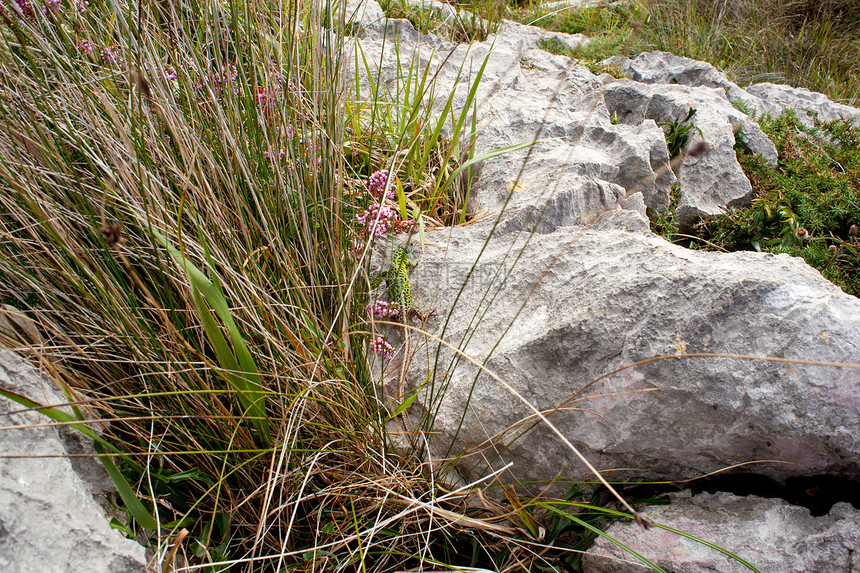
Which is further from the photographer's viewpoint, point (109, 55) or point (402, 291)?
point (402, 291)

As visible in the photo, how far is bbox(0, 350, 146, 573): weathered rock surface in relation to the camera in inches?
38.3

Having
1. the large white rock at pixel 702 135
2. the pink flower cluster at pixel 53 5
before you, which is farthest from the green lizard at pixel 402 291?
the large white rock at pixel 702 135

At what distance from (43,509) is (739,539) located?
5.12 ft

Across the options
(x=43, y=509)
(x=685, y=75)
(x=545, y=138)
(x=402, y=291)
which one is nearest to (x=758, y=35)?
(x=685, y=75)

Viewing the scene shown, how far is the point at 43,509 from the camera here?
1.03 meters

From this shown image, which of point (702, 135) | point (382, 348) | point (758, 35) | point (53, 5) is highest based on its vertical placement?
point (758, 35)

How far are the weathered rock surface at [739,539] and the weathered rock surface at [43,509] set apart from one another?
45.1 inches

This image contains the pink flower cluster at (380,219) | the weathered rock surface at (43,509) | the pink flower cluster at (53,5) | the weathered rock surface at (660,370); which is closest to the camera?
the weathered rock surface at (43,509)

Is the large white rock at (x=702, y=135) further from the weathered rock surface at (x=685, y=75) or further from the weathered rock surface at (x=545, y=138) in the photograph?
the weathered rock surface at (x=685, y=75)

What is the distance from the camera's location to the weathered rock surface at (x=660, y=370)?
1231mm

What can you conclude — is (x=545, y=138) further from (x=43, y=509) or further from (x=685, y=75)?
(x=43, y=509)

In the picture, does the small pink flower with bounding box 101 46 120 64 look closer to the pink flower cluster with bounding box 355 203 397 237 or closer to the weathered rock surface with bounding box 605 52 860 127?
the pink flower cluster with bounding box 355 203 397 237

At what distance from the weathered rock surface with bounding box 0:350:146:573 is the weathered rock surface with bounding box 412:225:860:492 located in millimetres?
797

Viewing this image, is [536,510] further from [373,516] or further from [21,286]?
[21,286]
